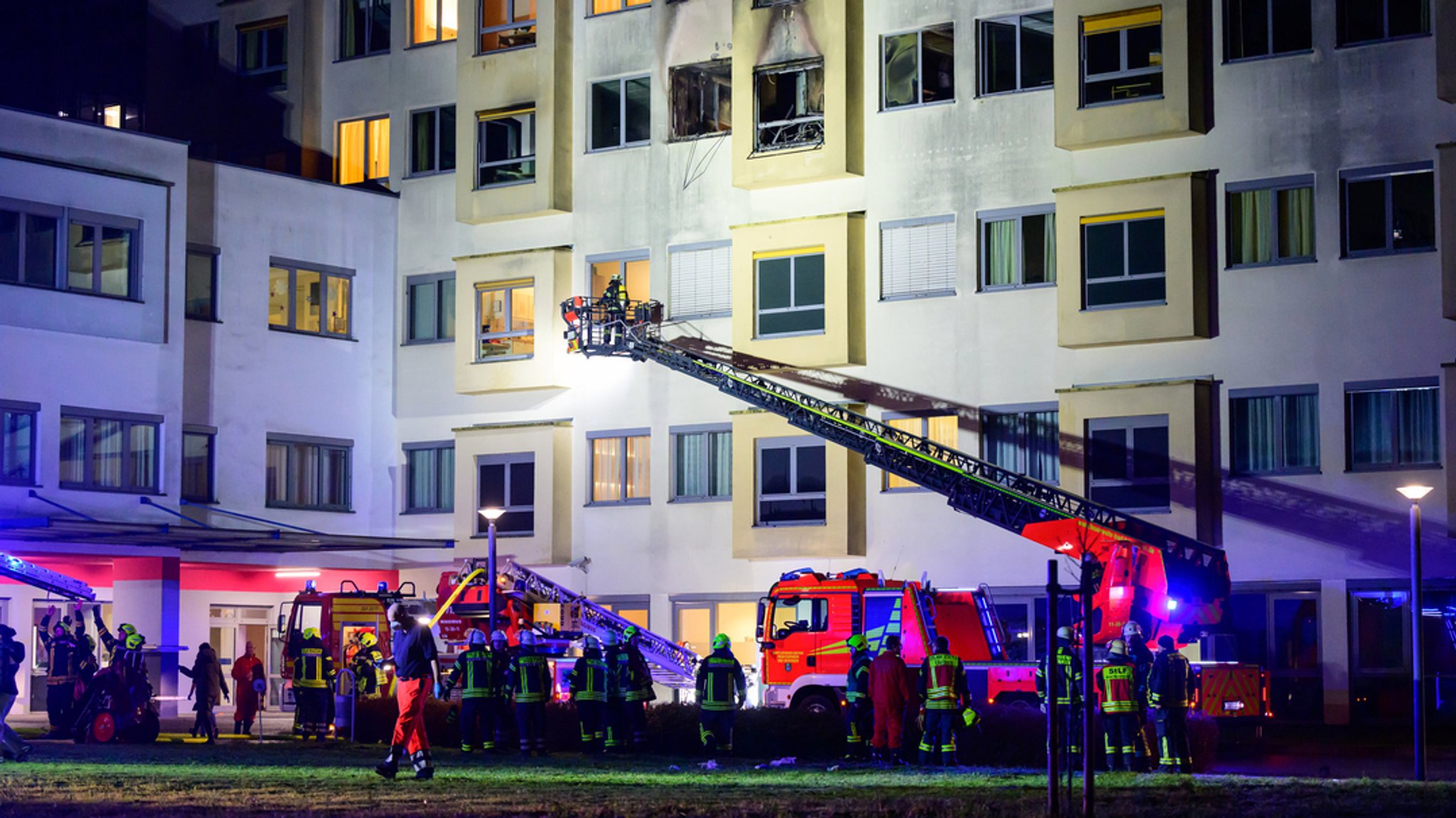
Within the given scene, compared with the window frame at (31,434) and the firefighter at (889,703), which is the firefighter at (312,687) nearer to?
the window frame at (31,434)

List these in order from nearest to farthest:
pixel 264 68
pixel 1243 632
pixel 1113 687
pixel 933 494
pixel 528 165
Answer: pixel 1113 687 → pixel 1243 632 → pixel 933 494 → pixel 528 165 → pixel 264 68

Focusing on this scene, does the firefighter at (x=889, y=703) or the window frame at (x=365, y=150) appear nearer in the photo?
the firefighter at (x=889, y=703)

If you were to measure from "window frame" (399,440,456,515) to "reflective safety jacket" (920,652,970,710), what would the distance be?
2122 cm

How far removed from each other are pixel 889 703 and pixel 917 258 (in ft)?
49.2

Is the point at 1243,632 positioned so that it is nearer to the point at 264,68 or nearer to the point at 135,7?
the point at 264,68

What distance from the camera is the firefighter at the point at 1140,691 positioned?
2203cm

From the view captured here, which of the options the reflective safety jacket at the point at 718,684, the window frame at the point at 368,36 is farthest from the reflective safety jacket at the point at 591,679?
the window frame at the point at 368,36

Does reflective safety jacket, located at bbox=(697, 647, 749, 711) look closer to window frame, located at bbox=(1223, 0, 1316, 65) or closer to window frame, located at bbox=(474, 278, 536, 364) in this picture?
window frame, located at bbox=(1223, 0, 1316, 65)

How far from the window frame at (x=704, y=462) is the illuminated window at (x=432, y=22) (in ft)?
35.4

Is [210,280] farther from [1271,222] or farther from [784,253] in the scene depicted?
[1271,222]

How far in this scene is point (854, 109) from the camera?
3722 centimetres

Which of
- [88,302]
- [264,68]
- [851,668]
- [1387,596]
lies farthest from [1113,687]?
[264,68]

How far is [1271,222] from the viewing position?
33.7m

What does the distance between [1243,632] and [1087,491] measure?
354 cm
